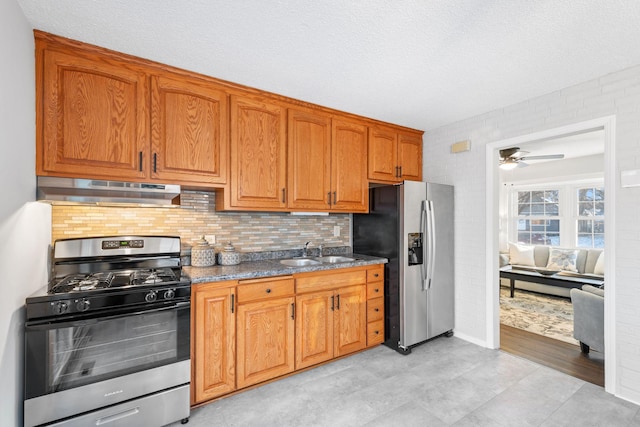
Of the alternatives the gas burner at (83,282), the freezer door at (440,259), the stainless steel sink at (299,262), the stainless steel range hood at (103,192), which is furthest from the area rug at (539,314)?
the gas burner at (83,282)

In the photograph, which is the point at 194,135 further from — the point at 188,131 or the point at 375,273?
the point at 375,273

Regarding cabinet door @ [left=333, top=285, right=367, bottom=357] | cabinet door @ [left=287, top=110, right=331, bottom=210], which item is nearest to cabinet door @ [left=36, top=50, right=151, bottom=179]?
cabinet door @ [left=287, top=110, right=331, bottom=210]

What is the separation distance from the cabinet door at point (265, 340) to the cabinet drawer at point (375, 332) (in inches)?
34.5

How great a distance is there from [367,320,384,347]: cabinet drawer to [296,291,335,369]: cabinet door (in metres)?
0.48

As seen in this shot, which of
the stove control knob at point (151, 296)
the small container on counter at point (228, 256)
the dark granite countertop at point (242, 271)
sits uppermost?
the small container on counter at point (228, 256)

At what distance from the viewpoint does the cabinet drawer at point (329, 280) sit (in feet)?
8.57

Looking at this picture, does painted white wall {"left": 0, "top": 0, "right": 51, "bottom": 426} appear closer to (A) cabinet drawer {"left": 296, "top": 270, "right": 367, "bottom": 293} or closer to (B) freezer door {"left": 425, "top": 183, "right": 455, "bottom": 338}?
(A) cabinet drawer {"left": 296, "top": 270, "right": 367, "bottom": 293}

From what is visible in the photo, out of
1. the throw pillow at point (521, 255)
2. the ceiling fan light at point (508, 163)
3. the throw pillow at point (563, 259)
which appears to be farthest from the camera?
the throw pillow at point (521, 255)

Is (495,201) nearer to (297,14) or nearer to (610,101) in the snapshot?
(610,101)

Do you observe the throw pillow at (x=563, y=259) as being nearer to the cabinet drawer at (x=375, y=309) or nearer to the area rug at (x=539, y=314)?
the area rug at (x=539, y=314)

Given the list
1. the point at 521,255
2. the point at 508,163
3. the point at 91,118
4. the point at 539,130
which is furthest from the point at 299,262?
the point at 521,255

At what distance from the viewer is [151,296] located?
186 cm

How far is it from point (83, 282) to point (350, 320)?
2131mm

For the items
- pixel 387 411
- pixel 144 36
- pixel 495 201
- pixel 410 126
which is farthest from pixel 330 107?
pixel 387 411
